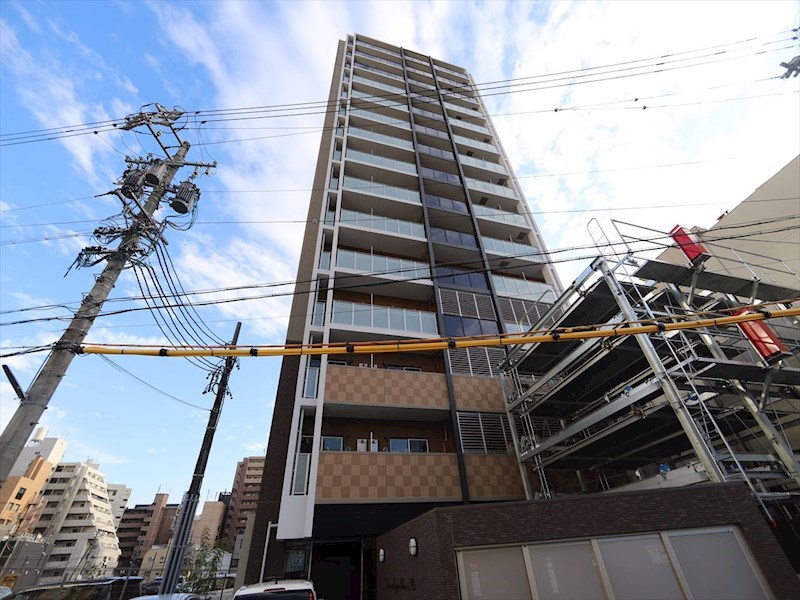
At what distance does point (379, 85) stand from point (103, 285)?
29.1m

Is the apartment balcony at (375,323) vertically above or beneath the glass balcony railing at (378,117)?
beneath

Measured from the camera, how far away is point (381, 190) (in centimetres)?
2175

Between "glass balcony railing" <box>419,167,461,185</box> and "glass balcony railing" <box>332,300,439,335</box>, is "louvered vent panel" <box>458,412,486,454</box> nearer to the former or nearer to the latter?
"glass balcony railing" <box>332,300,439,335</box>

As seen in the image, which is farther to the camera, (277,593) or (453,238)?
(453,238)

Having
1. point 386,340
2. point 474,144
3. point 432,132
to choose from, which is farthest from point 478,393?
point 474,144

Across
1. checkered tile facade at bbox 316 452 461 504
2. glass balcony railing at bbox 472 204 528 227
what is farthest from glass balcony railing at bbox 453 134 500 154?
checkered tile facade at bbox 316 452 461 504

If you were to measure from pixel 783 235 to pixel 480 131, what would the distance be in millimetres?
22317

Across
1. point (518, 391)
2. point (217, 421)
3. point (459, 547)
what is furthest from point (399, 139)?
point (459, 547)

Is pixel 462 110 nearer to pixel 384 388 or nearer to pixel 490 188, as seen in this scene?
pixel 490 188

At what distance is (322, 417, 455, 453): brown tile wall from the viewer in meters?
14.6

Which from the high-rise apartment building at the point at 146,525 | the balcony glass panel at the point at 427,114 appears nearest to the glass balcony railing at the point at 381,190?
the balcony glass panel at the point at 427,114

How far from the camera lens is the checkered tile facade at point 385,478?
11.9 m

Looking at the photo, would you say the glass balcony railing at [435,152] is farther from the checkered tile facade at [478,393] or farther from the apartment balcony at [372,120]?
the checkered tile facade at [478,393]

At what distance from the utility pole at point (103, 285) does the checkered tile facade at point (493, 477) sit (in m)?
12.1
